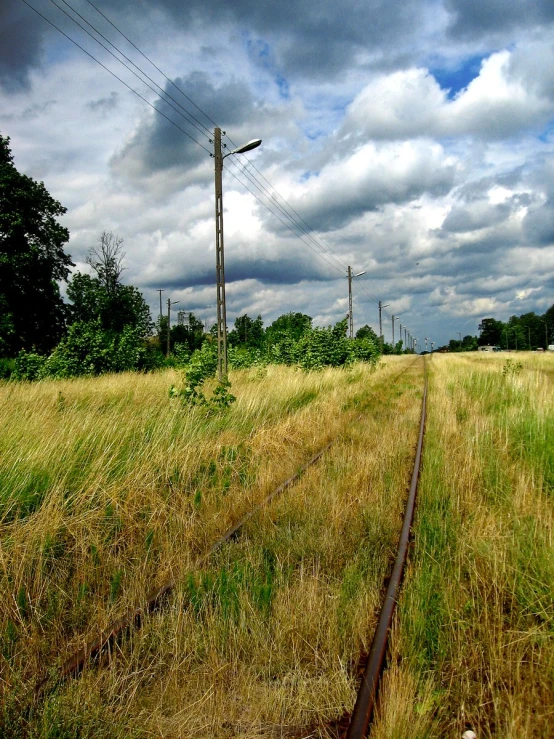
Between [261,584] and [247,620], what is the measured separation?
1.35ft

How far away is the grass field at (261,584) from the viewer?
2322 millimetres

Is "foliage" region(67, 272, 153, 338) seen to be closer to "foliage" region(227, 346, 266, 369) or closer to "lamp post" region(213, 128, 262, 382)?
"foliage" region(227, 346, 266, 369)

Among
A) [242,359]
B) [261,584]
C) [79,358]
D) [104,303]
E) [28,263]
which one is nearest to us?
[261,584]

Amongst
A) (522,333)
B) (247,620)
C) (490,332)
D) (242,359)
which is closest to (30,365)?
(242,359)

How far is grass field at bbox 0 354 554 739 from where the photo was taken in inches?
91.4

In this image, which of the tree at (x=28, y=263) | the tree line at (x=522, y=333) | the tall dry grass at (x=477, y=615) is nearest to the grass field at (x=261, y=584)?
the tall dry grass at (x=477, y=615)

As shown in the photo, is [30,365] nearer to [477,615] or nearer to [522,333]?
[477,615]

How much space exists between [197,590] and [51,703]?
3.82 feet

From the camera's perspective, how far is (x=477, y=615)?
2.97 m

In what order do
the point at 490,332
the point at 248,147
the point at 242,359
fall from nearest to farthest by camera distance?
the point at 248,147 → the point at 242,359 → the point at 490,332

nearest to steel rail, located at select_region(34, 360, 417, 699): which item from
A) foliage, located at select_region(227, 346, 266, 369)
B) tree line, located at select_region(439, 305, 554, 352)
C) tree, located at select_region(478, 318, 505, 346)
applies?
foliage, located at select_region(227, 346, 266, 369)

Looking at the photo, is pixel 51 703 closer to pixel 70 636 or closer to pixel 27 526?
pixel 70 636

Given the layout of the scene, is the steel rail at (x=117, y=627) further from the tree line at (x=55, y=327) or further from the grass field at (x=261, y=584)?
the tree line at (x=55, y=327)

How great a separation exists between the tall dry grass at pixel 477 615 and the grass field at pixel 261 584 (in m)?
0.01
